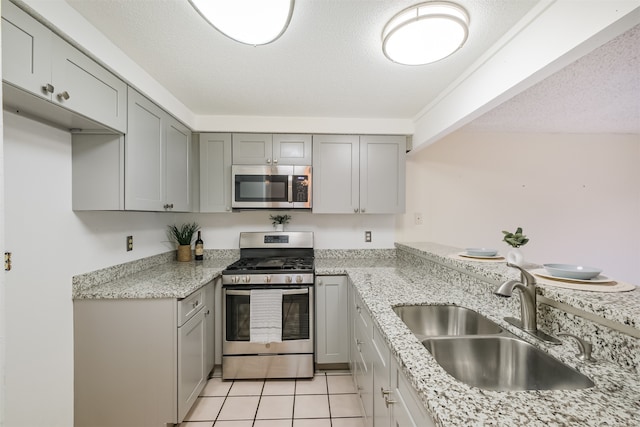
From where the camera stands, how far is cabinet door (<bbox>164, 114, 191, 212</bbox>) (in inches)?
82.4

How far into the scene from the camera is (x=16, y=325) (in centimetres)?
128

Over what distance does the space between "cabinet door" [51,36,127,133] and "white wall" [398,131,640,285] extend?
2543 mm

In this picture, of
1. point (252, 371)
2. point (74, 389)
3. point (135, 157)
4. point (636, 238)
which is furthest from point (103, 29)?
point (636, 238)

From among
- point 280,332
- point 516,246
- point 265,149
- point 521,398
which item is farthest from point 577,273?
point 265,149

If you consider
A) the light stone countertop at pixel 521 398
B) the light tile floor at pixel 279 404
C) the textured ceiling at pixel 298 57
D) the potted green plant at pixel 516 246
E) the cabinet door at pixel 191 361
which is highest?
the textured ceiling at pixel 298 57

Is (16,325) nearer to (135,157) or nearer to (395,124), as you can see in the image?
(135,157)

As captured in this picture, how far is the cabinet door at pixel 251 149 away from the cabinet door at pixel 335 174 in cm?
44

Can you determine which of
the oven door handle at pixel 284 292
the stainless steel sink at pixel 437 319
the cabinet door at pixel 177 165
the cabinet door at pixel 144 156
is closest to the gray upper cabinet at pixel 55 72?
the cabinet door at pixel 144 156

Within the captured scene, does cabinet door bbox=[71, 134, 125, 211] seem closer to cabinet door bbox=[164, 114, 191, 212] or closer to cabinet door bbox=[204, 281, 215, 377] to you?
cabinet door bbox=[164, 114, 191, 212]

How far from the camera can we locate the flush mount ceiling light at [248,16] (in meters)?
0.98

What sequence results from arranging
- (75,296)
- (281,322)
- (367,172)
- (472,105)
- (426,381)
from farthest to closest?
(367,172)
(281,322)
(472,105)
(75,296)
(426,381)

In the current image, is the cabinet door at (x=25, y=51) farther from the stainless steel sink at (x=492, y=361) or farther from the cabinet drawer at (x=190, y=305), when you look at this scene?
the stainless steel sink at (x=492, y=361)

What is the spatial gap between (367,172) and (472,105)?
1064 mm

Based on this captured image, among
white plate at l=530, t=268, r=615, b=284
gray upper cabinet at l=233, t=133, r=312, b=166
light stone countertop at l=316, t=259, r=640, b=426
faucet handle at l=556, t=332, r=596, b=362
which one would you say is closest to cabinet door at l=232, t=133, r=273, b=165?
gray upper cabinet at l=233, t=133, r=312, b=166
